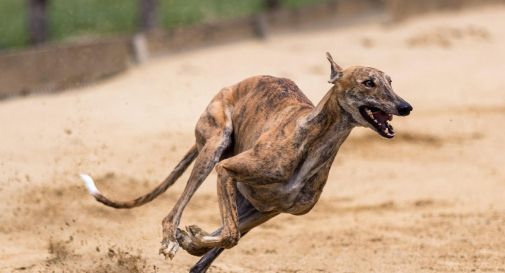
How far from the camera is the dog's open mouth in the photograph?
4.26 meters

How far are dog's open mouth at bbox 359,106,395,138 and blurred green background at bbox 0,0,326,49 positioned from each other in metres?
8.83

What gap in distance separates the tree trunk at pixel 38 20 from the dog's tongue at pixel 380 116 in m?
7.90

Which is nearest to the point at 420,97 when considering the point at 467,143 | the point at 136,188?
the point at 467,143

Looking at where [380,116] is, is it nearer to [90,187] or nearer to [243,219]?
[243,219]

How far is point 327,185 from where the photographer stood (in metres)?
7.51

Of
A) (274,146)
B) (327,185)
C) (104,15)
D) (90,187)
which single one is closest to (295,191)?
(274,146)

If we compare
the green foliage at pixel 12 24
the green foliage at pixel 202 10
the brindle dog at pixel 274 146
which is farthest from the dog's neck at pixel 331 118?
the green foliage at pixel 202 10

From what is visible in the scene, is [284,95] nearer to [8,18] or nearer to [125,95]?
[125,95]

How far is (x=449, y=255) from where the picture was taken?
582 cm

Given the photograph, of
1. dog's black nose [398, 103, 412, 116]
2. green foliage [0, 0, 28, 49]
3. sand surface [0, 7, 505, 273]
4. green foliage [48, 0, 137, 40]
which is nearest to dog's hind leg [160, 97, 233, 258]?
sand surface [0, 7, 505, 273]

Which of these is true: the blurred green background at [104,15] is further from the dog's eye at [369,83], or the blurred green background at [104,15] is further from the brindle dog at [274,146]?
the dog's eye at [369,83]

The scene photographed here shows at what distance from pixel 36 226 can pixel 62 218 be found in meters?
0.22

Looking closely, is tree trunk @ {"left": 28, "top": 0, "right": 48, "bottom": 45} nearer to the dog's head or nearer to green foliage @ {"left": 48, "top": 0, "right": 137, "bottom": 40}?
green foliage @ {"left": 48, "top": 0, "right": 137, "bottom": 40}

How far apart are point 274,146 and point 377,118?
51 centimetres
